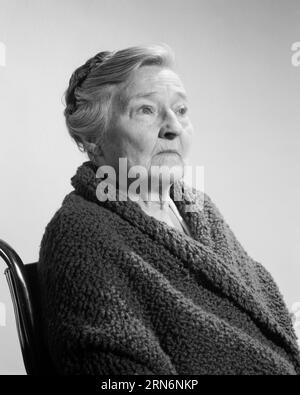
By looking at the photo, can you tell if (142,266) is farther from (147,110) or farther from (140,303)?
(147,110)

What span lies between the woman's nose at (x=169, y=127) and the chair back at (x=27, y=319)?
31cm

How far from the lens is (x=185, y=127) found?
3.32 feet

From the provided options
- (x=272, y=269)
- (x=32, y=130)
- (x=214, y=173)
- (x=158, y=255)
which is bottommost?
(x=272, y=269)

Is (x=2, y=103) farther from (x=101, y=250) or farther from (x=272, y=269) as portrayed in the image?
(x=272, y=269)

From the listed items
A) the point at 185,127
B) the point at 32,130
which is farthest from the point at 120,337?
the point at 32,130

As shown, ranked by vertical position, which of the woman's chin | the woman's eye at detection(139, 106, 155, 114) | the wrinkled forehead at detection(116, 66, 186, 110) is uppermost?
the wrinkled forehead at detection(116, 66, 186, 110)

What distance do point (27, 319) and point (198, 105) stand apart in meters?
0.91

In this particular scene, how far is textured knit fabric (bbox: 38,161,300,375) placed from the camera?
823 mm

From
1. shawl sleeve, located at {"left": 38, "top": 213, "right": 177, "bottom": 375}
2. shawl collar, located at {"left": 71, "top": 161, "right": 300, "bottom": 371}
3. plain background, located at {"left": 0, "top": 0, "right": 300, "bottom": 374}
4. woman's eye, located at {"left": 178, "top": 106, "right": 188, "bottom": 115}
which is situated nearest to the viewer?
shawl sleeve, located at {"left": 38, "top": 213, "right": 177, "bottom": 375}

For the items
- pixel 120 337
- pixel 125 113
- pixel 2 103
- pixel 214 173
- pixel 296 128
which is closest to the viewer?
pixel 120 337

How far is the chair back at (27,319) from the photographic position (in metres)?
0.93

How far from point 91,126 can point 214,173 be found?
734mm

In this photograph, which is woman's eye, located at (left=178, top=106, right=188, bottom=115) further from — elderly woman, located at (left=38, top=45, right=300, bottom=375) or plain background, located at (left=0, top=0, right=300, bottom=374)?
plain background, located at (left=0, top=0, right=300, bottom=374)

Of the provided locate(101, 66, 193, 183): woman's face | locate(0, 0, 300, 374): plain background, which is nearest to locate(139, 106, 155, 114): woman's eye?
locate(101, 66, 193, 183): woman's face
